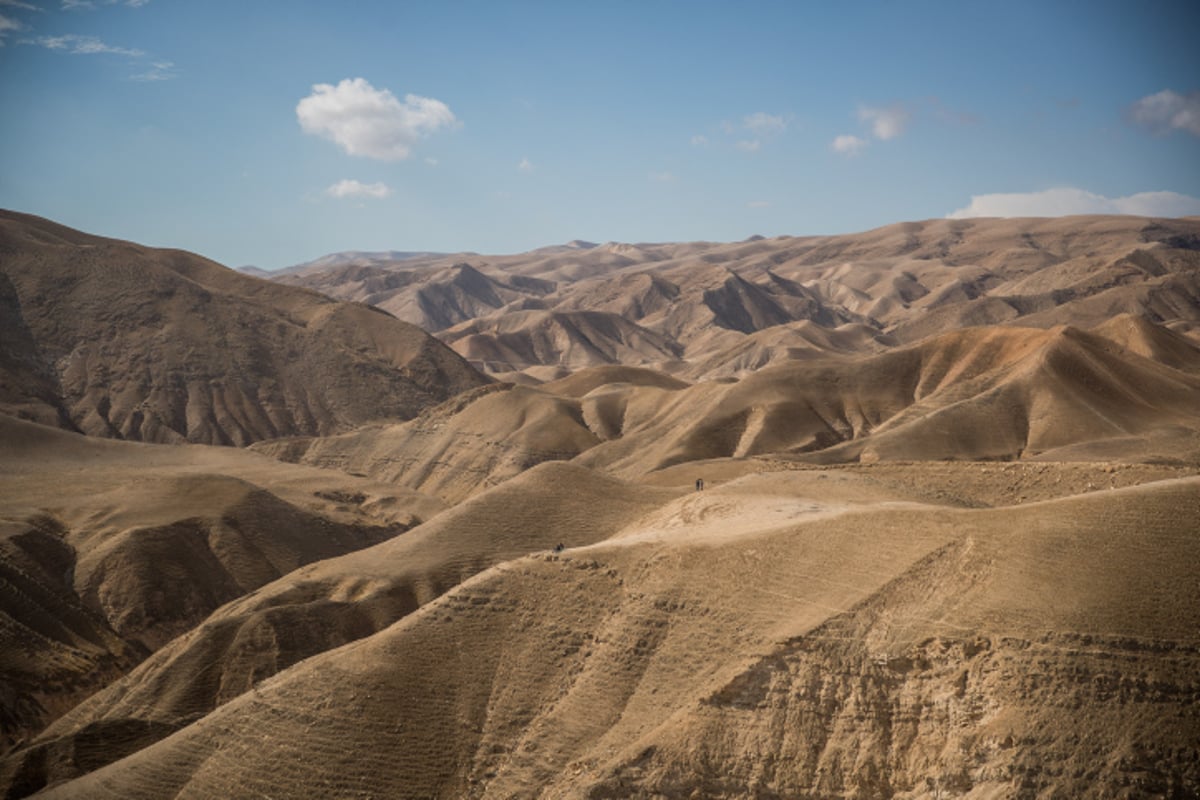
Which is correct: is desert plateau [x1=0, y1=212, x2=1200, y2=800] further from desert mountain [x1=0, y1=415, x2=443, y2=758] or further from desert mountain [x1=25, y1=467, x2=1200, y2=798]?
desert mountain [x1=0, y1=415, x2=443, y2=758]

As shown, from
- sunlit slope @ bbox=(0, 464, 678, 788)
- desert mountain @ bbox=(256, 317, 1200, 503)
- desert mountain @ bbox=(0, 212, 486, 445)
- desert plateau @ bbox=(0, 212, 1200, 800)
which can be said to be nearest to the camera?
desert plateau @ bbox=(0, 212, 1200, 800)

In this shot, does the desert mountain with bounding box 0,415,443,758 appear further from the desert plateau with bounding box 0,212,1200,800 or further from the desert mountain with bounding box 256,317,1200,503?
the desert mountain with bounding box 256,317,1200,503

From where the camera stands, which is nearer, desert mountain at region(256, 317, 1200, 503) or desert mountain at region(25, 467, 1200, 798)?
desert mountain at region(25, 467, 1200, 798)

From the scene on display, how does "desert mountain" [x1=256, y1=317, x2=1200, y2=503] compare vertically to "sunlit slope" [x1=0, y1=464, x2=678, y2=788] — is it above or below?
above

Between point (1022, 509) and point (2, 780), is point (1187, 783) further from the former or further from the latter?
point (2, 780)

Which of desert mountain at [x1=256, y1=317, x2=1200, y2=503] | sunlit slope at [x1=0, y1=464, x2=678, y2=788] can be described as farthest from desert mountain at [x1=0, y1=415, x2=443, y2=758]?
desert mountain at [x1=256, y1=317, x2=1200, y2=503]

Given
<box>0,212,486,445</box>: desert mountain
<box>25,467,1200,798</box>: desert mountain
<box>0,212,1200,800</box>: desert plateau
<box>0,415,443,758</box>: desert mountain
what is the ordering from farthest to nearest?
<box>0,212,486,445</box>: desert mountain
<box>0,415,443,758</box>: desert mountain
<box>0,212,1200,800</box>: desert plateau
<box>25,467,1200,798</box>: desert mountain
